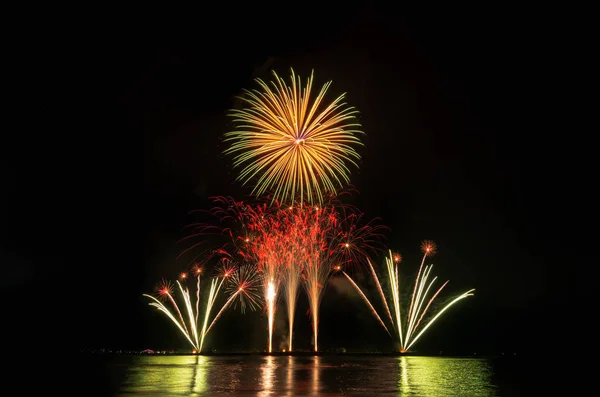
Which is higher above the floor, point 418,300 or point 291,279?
point 291,279

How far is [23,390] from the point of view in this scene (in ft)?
56.1

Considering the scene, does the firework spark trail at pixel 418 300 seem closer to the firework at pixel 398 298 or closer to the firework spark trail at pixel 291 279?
the firework at pixel 398 298

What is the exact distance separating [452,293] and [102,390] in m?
47.6

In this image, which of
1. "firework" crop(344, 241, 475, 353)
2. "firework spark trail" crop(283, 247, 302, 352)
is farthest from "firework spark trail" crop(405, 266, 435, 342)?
"firework spark trail" crop(283, 247, 302, 352)

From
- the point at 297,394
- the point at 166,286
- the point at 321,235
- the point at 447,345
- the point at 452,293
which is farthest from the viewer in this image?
the point at 452,293

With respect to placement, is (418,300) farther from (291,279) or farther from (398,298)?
(291,279)

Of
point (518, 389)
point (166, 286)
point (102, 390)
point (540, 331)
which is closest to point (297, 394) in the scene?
point (102, 390)

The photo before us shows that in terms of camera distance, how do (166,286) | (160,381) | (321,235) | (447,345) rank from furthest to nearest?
(447,345) < (166,286) < (321,235) < (160,381)

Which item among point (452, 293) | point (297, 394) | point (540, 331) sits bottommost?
point (297, 394)

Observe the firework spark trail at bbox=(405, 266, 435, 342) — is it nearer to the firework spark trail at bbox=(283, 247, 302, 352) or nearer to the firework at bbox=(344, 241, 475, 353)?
the firework at bbox=(344, 241, 475, 353)

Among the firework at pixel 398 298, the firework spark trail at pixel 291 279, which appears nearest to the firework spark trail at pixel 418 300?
the firework at pixel 398 298

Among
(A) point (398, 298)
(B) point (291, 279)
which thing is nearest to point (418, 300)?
(A) point (398, 298)

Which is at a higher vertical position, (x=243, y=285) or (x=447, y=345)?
(x=243, y=285)

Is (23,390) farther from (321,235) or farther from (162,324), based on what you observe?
(162,324)
